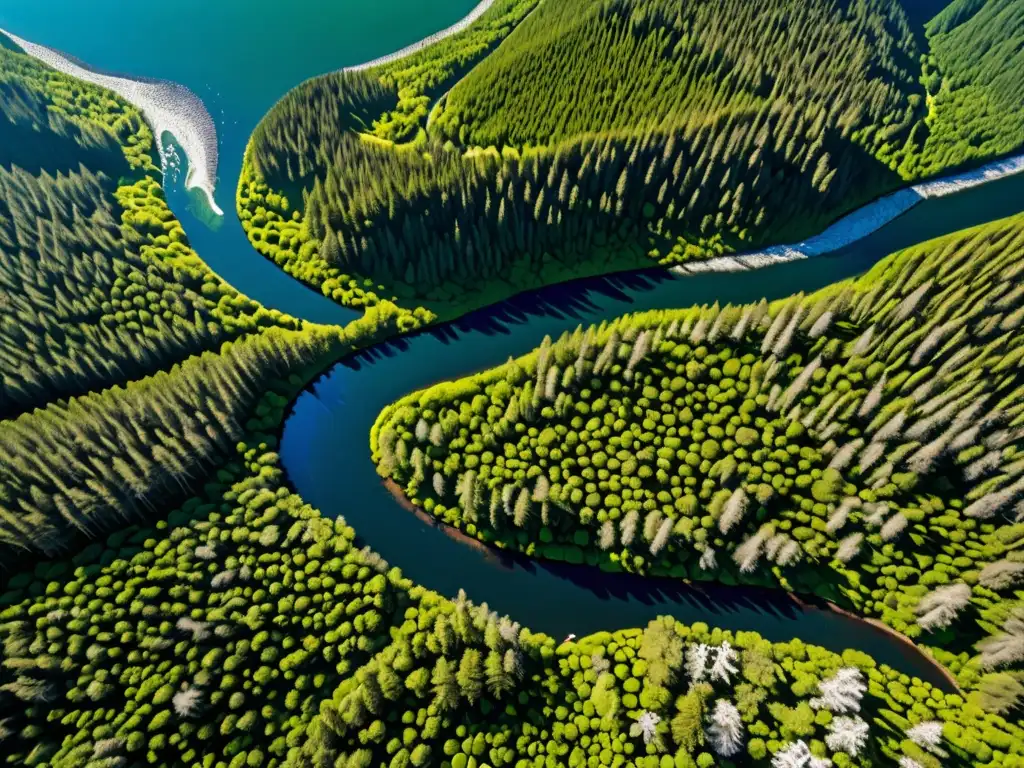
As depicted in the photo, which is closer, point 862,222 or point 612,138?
point 612,138

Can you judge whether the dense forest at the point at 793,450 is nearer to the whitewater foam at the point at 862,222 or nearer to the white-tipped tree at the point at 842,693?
the white-tipped tree at the point at 842,693

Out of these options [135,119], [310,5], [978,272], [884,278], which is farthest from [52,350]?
[978,272]

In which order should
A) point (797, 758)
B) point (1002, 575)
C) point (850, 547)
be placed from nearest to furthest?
point (797, 758) → point (1002, 575) → point (850, 547)

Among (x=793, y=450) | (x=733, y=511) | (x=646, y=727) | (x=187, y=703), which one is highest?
(x=793, y=450)

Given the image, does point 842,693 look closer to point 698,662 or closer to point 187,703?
point 698,662

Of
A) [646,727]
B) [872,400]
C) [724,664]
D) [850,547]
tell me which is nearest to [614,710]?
[646,727]

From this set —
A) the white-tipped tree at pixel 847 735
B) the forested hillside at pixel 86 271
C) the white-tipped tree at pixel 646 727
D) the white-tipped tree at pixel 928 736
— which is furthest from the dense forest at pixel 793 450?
the forested hillside at pixel 86 271

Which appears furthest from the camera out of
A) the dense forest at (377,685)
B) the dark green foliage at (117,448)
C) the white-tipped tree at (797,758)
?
the dark green foliage at (117,448)
